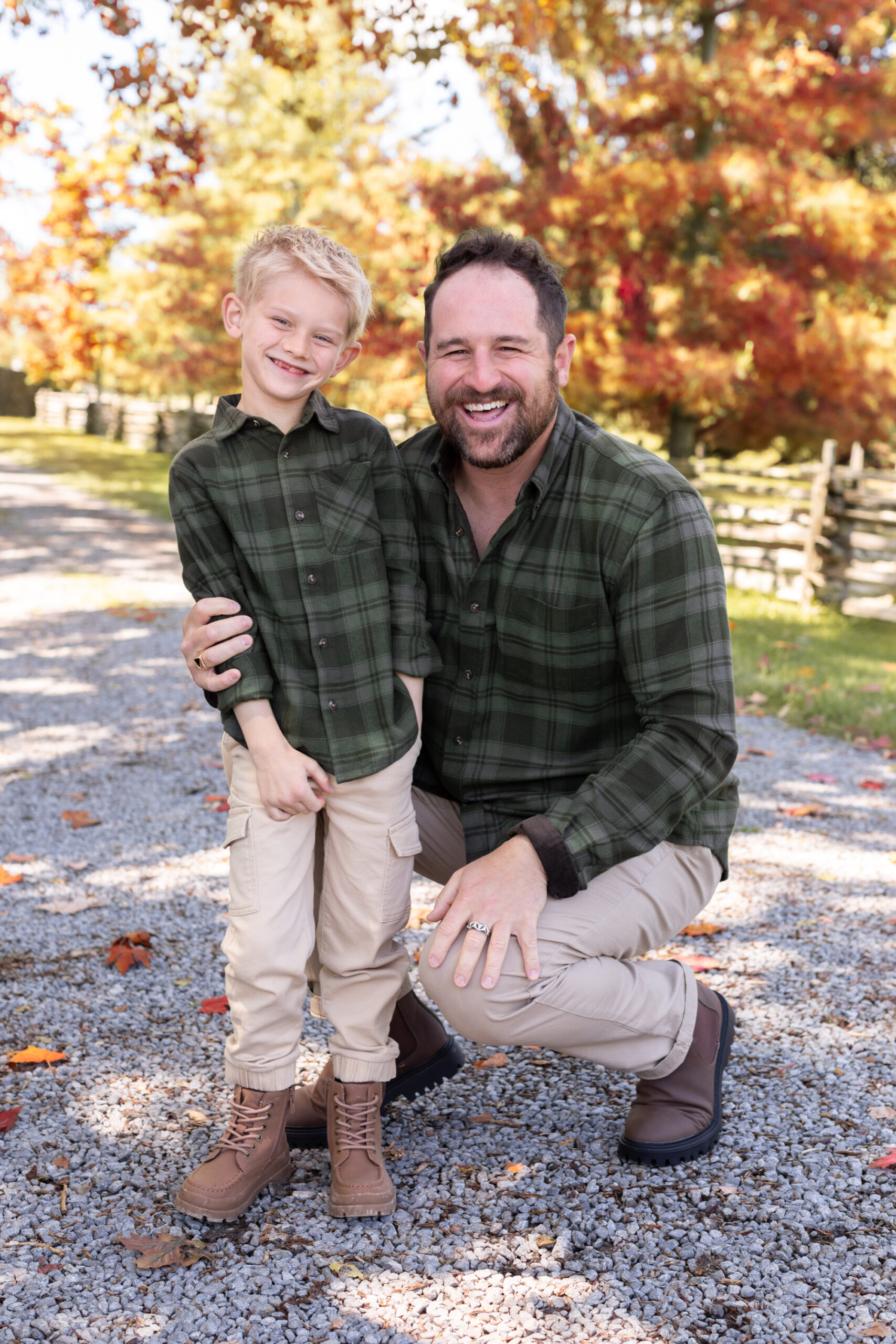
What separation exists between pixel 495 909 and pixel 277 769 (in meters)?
0.52

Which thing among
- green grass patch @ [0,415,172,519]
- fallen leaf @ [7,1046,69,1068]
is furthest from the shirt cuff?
green grass patch @ [0,415,172,519]

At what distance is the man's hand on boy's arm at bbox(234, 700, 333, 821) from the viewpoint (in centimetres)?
222

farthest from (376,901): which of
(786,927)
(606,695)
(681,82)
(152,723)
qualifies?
(681,82)

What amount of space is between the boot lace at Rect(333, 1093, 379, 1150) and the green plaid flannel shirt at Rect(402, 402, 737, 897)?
0.60 m

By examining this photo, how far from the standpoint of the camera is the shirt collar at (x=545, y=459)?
2.42 meters

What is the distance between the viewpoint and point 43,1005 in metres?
2.98

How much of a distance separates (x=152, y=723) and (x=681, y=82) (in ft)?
27.9

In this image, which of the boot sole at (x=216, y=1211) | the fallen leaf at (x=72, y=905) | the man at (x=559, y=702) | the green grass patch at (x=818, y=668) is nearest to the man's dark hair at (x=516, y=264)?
the man at (x=559, y=702)

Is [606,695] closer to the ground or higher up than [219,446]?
closer to the ground

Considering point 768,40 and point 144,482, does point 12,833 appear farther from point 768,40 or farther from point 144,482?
point 144,482

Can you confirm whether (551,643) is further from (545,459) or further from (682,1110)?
(682,1110)

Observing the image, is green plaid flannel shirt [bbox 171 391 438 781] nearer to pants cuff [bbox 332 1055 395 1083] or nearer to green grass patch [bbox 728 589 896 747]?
pants cuff [bbox 332 1055 395 1083]

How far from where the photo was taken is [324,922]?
7.83 ft

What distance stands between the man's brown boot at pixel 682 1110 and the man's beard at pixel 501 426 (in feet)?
4.16
